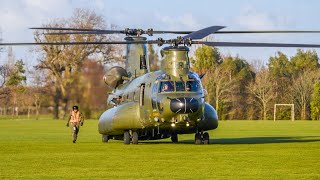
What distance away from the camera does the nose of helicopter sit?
3481cm

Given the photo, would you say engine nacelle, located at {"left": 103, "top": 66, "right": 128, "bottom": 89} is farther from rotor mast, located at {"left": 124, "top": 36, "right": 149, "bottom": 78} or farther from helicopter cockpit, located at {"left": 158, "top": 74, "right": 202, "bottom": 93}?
helicopter cockpit, located at {"left": 158, "top": 74, "right": 202, "bottom": 93}

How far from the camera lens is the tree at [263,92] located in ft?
366

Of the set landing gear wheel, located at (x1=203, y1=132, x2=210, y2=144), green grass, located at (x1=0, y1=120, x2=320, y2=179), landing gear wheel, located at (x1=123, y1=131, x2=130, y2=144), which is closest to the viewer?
green grass, located at (x1=0, y1=120, x2=320, y2=179)

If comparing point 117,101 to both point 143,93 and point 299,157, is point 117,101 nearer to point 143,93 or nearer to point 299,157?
point 143,93

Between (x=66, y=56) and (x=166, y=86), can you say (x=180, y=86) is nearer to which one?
(x=166, y=86)

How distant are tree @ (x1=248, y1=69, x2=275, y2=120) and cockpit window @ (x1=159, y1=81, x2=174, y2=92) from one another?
75358 mm

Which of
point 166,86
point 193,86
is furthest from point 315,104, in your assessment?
point 166,86

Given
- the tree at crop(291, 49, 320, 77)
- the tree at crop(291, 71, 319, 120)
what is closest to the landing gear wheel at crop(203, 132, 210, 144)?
the tree at crop(291, 71, 319, 120)

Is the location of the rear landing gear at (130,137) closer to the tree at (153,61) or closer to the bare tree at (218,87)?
the tree at (153,61)

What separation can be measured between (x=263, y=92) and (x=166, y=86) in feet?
253

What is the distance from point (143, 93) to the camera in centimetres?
3778

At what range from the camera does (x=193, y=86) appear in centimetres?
3569

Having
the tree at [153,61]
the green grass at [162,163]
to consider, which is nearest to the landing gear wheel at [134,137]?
the green grass at [162,163]

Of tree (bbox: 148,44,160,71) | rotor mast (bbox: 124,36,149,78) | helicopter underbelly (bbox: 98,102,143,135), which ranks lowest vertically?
helicopter underbelly (bbox: 98,102,143,135)
